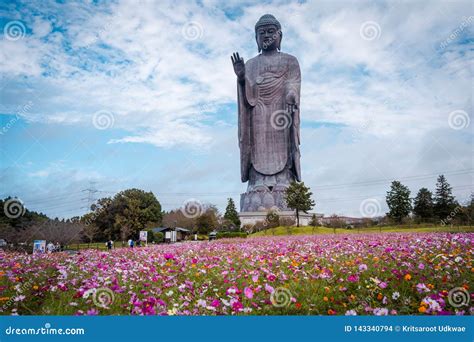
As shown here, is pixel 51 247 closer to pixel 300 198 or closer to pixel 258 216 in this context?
pixel 300 198

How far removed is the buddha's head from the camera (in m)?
41.7

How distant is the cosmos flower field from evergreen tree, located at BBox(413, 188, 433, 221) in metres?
37.1

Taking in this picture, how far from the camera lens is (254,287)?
5.47m

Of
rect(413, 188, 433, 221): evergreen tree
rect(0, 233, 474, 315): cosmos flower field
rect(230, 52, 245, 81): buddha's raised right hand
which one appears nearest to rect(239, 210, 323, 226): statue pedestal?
rect(413, 188, 433, 221): evergreen tree

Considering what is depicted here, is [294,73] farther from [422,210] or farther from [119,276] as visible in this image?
[119,276]

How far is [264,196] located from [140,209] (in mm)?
16500

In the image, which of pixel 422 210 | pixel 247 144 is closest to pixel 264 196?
pixel 247 144

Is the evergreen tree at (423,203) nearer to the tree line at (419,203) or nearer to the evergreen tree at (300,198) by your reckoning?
the tree line at (419,203)

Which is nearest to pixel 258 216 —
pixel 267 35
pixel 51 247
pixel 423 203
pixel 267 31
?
pixel 423 203

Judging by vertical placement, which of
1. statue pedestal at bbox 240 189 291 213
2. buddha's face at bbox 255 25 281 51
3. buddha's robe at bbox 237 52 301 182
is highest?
buddha's face at bbox 255 25 281 51

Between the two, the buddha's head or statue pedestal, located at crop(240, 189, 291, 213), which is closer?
the buddha's head

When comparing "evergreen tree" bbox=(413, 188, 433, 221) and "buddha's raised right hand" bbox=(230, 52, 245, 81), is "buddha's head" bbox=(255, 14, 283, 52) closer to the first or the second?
"buddha's raised right hand" bbox=(230, 52, 245, 81)

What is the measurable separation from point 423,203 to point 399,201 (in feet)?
8.95

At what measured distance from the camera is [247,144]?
4319 centimetres
